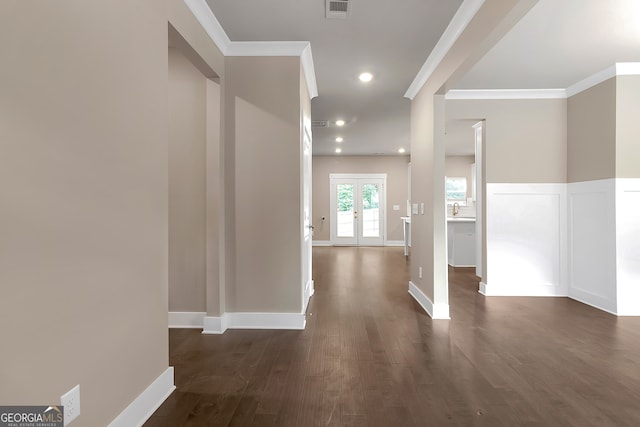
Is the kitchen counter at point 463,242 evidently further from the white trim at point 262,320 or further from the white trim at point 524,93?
the white trim at point 262,320

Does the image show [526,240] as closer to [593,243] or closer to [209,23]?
[593,243]

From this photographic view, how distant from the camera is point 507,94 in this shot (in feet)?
14.6

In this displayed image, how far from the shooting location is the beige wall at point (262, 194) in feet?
10.7

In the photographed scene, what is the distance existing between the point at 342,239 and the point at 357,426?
869 centimetres

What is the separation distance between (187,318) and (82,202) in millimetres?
2264

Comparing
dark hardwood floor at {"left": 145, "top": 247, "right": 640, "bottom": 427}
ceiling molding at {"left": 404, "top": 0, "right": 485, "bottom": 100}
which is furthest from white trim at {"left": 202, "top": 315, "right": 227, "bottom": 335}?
ceiling molding at {"left": 404, "top": 0, "right": 485, "bottom": 100}

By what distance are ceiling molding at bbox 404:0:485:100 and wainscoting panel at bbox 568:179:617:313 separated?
2.32m

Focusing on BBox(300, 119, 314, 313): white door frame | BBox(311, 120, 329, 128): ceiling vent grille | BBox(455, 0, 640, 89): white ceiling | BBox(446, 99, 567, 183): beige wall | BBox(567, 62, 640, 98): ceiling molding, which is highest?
BBox(311, 120, 329, 128): ceiling vent grille

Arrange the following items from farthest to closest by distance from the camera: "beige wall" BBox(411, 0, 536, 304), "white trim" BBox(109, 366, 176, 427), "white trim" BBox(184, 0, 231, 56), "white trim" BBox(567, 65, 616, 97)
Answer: "white trim" BBox(567, 65, 616, 97) → "white trim" BBox(184, 0, 231, 56) → "beige wall" BBox(411, 0, 536, 304) → "white trim" BBox(109, 366, 176, 427)

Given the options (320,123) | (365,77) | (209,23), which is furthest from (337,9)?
(320,123)

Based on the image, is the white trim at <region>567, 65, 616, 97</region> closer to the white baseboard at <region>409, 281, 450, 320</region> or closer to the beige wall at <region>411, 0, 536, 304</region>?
the beige wall at <region>411, 0, 536, 304</region>

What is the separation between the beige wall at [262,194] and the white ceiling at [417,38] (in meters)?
0.47

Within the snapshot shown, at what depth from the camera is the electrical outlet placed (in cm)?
129

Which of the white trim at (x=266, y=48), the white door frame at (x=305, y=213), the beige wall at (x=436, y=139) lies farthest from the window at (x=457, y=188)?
the white trim at (x=266, y=48)
